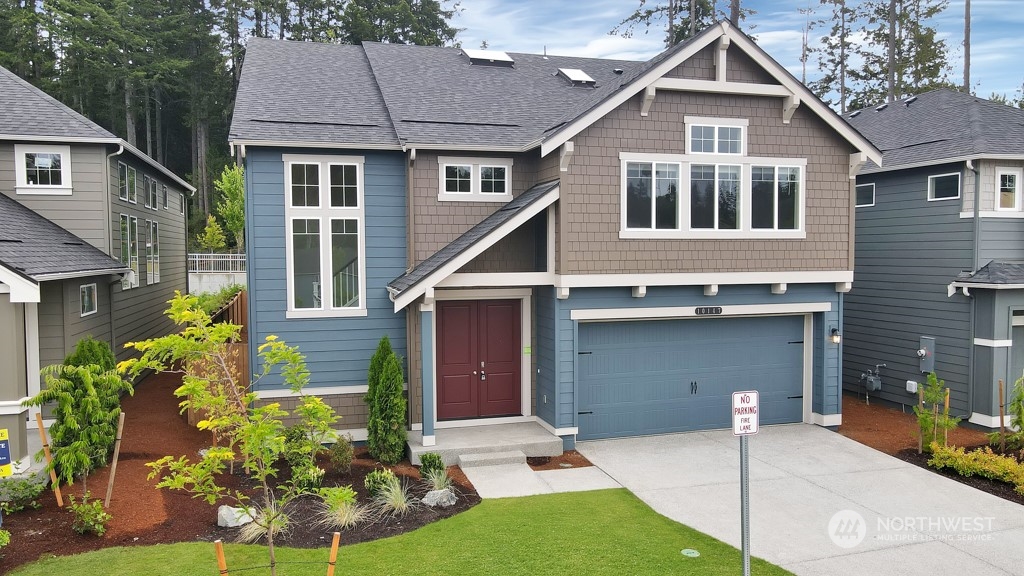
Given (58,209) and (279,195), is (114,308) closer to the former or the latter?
(58,209)

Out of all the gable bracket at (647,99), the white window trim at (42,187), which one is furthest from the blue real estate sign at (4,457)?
the gable bracket at (647,99)

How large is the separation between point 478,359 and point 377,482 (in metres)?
3.72

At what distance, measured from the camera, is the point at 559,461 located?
10.8m

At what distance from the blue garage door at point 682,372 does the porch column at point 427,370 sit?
2574 mm

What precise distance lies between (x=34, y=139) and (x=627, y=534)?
1270 cm

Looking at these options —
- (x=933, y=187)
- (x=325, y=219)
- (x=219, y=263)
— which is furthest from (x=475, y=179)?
(x=219, y=263)

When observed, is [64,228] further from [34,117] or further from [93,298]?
[34,117]

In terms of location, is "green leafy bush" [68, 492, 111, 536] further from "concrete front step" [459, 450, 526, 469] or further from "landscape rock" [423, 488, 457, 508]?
"concrete front step" [459, 450, 526, 469]

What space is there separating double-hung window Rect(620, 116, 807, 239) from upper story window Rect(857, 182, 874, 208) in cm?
428

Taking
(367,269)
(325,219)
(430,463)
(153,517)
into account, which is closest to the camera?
(153,517)

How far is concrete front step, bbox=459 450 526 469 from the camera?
1052cm

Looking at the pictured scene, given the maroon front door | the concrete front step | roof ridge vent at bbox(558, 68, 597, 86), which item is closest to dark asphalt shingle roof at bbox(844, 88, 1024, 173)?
roof ridge vent at bbox(558, 68, 597, 86)

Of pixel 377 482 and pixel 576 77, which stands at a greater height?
pixel 576 77

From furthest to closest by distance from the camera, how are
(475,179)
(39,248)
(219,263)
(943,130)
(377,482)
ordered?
(219,263) < (943,130) < (475,179) < (39,248) < (377,482)
